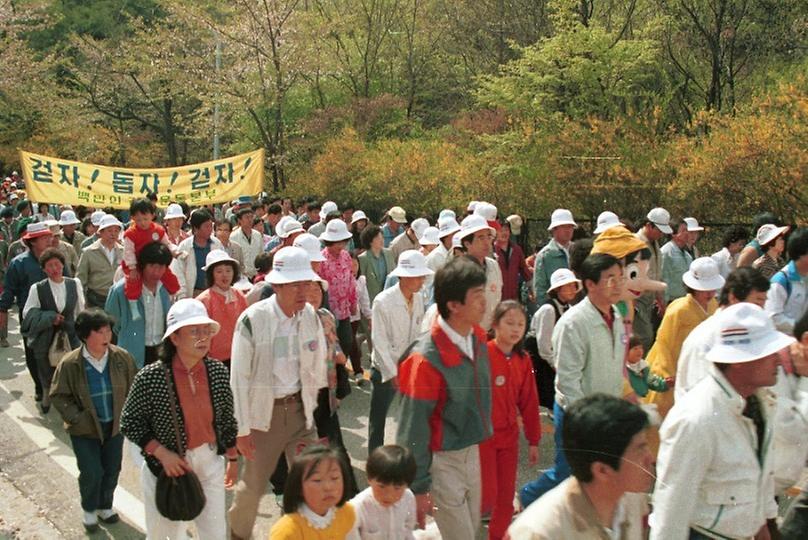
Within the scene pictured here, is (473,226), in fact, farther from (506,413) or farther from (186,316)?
(186,316)

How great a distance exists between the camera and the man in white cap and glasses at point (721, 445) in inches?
125

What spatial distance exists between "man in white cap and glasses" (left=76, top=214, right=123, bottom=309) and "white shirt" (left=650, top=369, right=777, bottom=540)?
7.27 m

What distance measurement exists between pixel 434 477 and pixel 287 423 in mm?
1275

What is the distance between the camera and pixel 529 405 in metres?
5.26

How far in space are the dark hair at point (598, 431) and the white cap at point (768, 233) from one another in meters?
6.09

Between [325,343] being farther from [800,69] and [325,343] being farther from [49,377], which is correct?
[800,69]

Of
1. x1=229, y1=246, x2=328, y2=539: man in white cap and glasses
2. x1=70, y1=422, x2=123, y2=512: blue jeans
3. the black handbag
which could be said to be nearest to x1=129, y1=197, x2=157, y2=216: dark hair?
x1=70, y1=422, x2=123, y2=512: blue jeans

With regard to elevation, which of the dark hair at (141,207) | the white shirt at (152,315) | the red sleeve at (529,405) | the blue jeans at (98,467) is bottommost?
the blue jeans at (98,467)

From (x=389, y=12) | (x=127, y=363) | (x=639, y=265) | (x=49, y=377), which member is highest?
(x=389, y=12)

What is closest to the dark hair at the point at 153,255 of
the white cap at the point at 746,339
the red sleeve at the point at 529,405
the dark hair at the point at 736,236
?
the red sleeve at the point at 529,405

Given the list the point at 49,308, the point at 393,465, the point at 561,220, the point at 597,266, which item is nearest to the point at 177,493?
the point at 393,465

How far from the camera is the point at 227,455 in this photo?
4801 mm

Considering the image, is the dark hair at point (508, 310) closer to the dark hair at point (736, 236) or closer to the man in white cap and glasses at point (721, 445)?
the man in white cap and glasses at point (721, 445)

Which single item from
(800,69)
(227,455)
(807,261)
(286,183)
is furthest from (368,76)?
(227,455)
